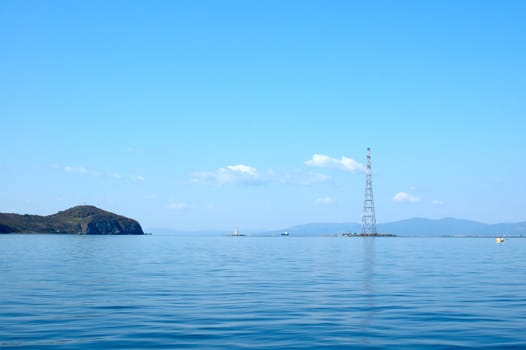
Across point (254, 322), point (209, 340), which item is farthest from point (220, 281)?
point (209, 340)

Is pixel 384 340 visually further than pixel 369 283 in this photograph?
No

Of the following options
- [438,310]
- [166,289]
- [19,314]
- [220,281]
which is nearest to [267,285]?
Answer: [220,281]

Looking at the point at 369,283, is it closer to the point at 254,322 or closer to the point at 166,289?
the point at 166,289

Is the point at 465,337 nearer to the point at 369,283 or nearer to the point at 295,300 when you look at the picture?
the point at 295,300

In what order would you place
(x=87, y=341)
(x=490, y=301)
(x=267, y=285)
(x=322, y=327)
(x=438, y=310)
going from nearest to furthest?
(x=87, y=341) < (x=322, y=327) < (x=438, y=310) < (x=490, y=301) < (x=267, y=285)

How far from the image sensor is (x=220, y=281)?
45.4 metres

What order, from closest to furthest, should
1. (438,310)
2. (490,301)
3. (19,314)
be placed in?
1. (19,314)
2. (438,310)
3. (490,301)

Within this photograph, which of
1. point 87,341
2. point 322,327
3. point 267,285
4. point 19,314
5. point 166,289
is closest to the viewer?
point 87,341

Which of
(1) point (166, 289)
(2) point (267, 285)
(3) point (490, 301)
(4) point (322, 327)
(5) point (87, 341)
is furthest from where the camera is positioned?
(2) point (267, 285)

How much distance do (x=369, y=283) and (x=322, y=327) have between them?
20.1 metres

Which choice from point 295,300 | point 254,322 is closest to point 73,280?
point 295,300

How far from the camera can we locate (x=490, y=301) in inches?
1329

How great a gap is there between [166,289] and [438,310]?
19.7 m

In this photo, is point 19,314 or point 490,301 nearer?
point 19,314
